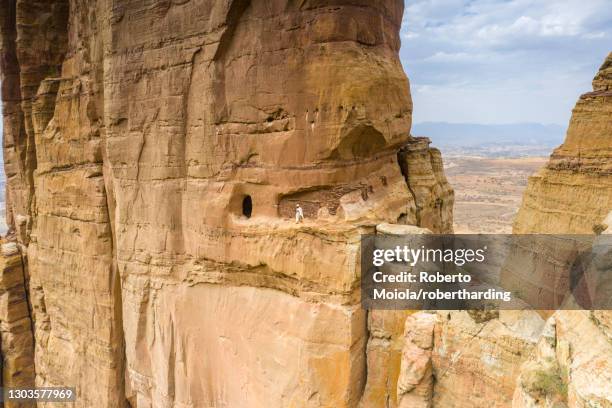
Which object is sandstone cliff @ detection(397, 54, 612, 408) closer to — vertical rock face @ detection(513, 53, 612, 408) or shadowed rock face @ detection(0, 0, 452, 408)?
shadowed rock face @ detection(0, 0, 452, 408)

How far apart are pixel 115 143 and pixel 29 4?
354 inches

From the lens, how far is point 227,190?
11023mm

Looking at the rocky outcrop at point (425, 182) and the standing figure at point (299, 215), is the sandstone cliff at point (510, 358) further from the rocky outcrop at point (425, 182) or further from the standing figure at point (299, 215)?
the rocky outcrop at point (425, 182)

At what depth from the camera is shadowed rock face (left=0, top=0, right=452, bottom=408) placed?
953 cm

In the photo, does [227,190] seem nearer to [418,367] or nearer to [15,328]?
[418,367]

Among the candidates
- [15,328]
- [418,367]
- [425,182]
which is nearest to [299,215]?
[418,367]

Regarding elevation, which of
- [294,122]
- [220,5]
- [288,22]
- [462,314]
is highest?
[220,5]

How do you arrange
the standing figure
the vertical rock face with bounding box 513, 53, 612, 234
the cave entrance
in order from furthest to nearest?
the vertical rock face with bounding box 513, 53, 612, 234 < the cave entrance < the standing figure

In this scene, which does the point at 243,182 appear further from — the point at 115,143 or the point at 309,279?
the point at 115,143

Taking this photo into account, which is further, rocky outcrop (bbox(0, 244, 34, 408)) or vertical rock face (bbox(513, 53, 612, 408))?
rocky outcrop (bbox(0, 244, 34, 408))

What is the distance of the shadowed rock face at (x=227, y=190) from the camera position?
31.3ft

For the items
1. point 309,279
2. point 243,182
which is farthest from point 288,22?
point 309,279

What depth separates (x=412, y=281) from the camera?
9195mm

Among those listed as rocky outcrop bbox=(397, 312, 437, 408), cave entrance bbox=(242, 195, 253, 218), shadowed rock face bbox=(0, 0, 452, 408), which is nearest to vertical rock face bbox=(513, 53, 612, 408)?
shadowed rock face bbox=(0, 0, 452, 408)
